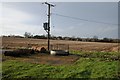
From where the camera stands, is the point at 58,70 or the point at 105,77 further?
the point at 58,70

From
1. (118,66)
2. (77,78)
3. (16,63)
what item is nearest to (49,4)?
(16,63)

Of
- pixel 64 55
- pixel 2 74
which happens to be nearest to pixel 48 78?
→ pixel 2 74

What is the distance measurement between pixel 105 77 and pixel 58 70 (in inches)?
115

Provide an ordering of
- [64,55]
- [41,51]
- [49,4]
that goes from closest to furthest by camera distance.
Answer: [64,55]
[41,51]
[49,4]

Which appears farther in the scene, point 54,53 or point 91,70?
Result: point 54,53

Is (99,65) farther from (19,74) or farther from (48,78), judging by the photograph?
(19,74)

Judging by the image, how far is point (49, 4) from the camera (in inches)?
1195

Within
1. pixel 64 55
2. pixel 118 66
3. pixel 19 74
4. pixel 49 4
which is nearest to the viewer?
pixel 19 74

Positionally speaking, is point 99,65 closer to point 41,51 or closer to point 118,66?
point 118,66

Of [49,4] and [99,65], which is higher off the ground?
[49,4]

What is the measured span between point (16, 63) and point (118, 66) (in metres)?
6.66

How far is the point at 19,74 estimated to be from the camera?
1380 cm

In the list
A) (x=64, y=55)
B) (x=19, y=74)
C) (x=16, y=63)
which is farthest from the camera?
(x=64, y=55)

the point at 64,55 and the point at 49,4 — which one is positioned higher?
the point at 49,4
